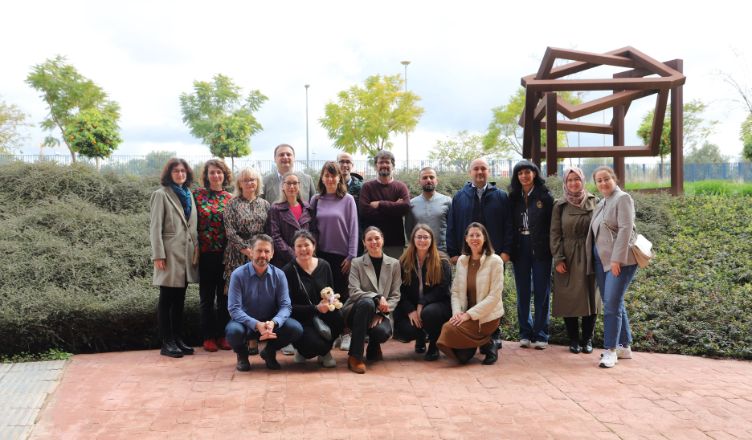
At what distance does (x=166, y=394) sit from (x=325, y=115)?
102 ft

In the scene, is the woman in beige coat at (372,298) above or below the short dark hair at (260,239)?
below

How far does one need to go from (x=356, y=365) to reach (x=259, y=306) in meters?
1.01

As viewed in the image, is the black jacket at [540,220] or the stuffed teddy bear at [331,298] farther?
the black jacket at [540,220]

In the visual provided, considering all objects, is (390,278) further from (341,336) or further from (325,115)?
(325,115)

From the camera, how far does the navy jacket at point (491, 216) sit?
6.62 metres

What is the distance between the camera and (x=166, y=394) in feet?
17.0

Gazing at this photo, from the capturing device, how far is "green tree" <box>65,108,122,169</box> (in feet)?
75.0

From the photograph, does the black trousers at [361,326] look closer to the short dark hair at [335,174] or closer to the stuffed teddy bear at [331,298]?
the stuffed teddy bear at [331,298]

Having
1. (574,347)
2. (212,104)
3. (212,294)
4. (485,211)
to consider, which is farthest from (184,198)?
(212,104)

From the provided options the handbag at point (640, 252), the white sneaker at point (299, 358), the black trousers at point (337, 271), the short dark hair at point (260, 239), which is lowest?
the white sneaker at point (299, 358)

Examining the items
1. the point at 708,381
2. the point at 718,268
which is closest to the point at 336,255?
the point at 708,381

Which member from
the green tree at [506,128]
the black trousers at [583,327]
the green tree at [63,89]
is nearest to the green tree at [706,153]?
the green tree at [506,128]

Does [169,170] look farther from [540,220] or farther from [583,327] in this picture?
[583,327]

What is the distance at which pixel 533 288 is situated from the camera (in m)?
6.75
